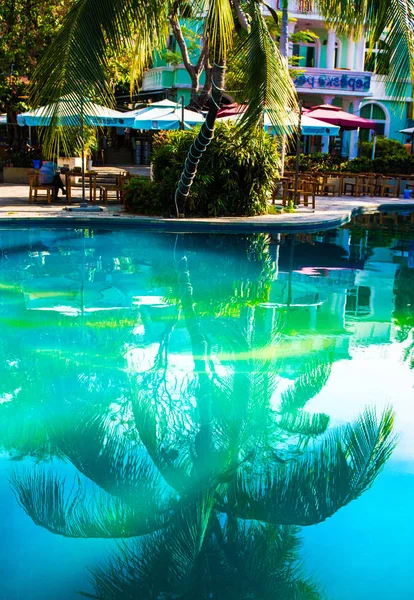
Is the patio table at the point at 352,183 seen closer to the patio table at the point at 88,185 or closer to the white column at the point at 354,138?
the patio table at the point at 88,185

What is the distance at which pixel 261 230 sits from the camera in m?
16.6

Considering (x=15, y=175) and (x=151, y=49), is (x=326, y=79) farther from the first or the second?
(x=151, y=49)

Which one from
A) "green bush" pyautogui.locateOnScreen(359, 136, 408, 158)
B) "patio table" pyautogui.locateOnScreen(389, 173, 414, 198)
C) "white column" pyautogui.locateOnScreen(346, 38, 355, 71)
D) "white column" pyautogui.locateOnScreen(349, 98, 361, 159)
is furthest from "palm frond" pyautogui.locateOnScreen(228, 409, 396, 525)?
"white column" pyautogui.locateOnScreen(346, 38, 355, 71)

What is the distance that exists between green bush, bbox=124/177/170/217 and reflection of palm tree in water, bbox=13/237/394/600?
9.94 m

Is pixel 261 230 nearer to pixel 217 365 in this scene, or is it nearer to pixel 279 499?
pixel 217 365

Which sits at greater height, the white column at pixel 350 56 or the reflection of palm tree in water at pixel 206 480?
the white column at pixel 350 56

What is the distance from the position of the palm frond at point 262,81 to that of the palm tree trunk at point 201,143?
4.95ft

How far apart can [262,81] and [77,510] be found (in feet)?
27.5

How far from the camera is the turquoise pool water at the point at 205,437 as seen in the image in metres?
4.42

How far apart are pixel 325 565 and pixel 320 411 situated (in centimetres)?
244

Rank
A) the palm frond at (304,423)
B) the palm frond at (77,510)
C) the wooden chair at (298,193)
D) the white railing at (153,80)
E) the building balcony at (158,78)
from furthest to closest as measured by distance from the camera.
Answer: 1. the white railing at (153,80)
2. the building balcony at (158,78)
3. the wooden chair at (298,193)
4. the palm frond at (304,423)
5. the palm frond at (77,510)

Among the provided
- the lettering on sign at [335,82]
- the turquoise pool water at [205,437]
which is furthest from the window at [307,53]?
the turquoise pool water at [205,437]

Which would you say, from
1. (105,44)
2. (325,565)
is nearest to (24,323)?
(105,44)

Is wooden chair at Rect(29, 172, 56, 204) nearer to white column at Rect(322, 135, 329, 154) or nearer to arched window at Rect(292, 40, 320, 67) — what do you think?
white column at Rect(322, 135, 329, 154)
